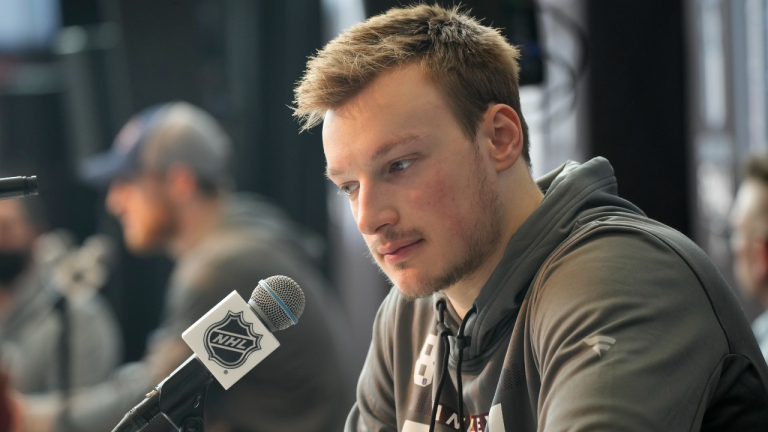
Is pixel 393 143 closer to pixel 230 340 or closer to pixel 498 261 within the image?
pixel 498 261

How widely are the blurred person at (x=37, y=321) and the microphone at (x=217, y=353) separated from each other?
2.04 m

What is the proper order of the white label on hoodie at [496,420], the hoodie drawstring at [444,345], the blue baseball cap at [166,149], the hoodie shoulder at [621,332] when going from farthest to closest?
the blue baseball cap at [166,149]
the hoodie drawstring at [444,345]
the white label on hoodie at [496,420]
the hoodie shoulder at [621,332]

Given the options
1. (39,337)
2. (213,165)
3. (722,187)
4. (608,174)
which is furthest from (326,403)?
(722,187)

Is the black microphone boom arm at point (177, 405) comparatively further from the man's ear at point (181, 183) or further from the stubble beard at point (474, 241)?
the man's ear at point (181, 183)

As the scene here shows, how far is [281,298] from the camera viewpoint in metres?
0.98

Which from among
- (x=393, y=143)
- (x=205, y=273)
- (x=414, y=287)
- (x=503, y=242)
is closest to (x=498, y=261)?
(x=503, y=242)

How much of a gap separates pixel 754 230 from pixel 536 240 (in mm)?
1798

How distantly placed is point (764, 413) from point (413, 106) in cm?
62

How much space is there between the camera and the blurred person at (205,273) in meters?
2.27

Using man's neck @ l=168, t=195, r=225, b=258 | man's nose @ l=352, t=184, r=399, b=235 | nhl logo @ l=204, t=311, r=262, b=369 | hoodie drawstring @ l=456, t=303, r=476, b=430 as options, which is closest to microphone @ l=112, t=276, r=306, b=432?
nhl logo @ l=204, t=311, r=262, b=369

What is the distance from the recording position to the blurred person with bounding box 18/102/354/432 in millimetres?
2271

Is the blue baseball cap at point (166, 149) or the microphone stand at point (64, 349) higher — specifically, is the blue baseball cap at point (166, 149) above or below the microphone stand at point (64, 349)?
above

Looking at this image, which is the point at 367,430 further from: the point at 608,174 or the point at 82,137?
the point at 82,137

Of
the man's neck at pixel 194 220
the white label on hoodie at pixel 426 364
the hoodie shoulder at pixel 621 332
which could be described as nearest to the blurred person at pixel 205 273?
the man's neck at pixel 194 220
